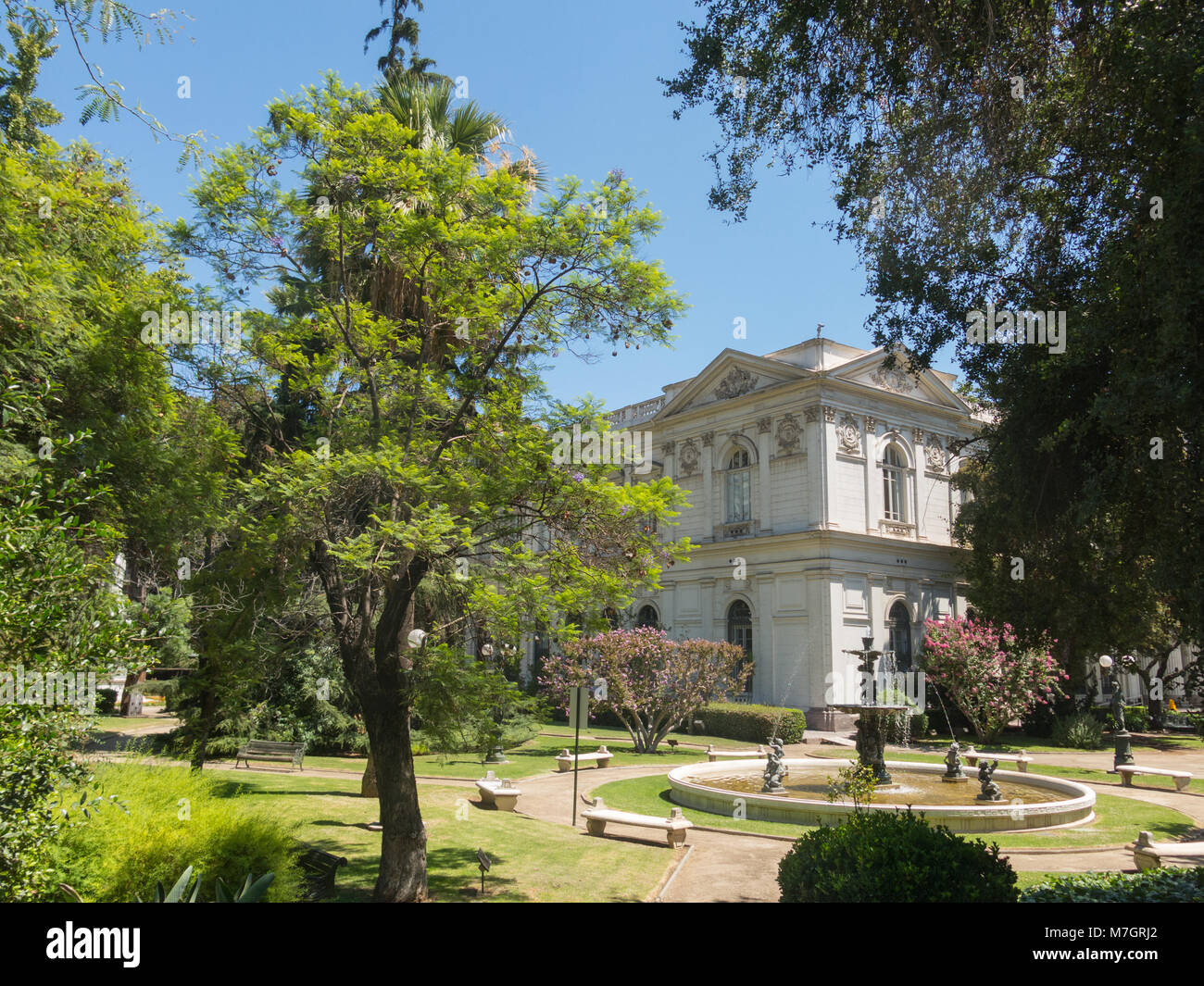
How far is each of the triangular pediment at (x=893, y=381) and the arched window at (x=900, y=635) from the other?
926 cm

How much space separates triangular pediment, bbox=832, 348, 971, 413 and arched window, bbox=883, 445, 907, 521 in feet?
9.12

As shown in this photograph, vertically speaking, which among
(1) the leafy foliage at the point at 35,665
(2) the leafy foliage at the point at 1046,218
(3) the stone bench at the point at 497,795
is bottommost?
(3) the stone bench at the point at 497,795

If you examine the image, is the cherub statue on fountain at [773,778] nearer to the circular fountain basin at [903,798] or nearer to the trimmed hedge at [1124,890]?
the circular fountain basin at [903,798]

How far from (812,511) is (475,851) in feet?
80.2

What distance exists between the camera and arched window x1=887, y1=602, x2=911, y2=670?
3453 cm

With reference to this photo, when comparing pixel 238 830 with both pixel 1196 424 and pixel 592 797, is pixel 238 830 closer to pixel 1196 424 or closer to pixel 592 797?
pixel 1196 424

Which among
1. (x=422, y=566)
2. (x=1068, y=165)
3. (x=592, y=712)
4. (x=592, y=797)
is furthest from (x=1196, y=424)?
(x=592, y=712)

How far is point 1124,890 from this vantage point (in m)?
6.58

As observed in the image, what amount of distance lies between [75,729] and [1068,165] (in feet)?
34.7

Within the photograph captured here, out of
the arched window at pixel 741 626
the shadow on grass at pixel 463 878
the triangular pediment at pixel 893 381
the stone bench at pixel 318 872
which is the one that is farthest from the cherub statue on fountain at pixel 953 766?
the triangular pediment at pixel 893 381

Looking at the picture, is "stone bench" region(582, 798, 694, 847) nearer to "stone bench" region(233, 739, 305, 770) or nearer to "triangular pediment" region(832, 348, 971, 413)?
"stone bench" region(233, 739, 305, 770)

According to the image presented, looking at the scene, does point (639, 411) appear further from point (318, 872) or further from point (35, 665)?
point (35, 665)

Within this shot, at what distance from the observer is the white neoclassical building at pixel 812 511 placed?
3328 cm

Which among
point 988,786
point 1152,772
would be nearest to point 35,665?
point 988,786
